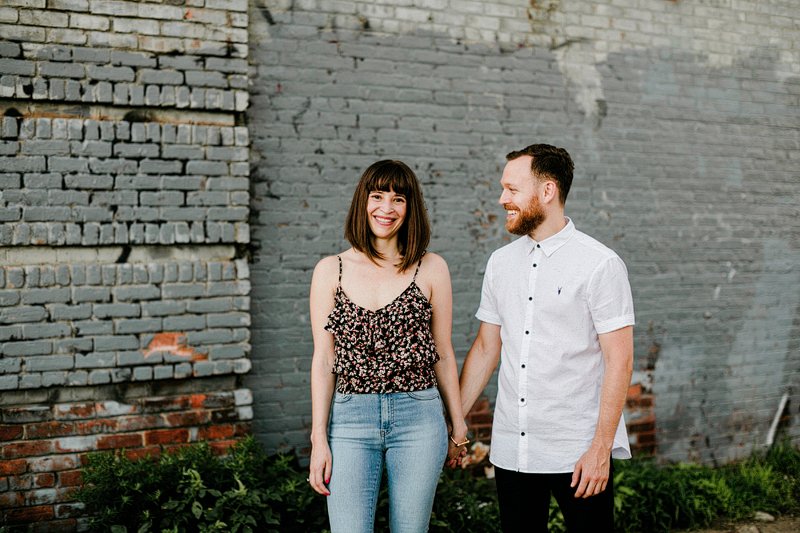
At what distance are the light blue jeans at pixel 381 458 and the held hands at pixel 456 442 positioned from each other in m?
0.20

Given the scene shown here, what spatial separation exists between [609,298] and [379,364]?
0.84m

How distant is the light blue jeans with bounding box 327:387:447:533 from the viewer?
2297 millimetres

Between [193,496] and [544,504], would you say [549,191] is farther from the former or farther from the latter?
[193,496]

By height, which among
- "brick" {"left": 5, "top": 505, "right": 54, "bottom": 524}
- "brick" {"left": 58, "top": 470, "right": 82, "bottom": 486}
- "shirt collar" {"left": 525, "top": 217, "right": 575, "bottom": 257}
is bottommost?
"brick" {"left": 5, "top": 505, "right": 54, "bottom": 524}

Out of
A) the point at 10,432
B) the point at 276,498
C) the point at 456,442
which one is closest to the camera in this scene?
the point at 456,442

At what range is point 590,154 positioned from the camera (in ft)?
14.9

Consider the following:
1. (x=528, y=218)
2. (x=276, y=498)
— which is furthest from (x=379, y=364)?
(x=276, y=498)

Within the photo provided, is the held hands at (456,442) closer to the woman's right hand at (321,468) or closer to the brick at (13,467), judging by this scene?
the woman's right hand at (321,468)

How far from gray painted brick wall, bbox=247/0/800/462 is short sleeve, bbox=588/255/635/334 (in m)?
1.94

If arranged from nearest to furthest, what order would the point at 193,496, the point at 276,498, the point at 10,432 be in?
the point at 193,496 → the point at 276,498 → the point at 10,432

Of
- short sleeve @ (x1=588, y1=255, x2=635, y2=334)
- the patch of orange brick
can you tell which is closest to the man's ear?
short sleeve @ (x1=588, y1=255, x2=635, y2=334)

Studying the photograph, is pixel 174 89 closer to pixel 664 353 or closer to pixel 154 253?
pixel 154 253

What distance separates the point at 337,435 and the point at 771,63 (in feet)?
14.9

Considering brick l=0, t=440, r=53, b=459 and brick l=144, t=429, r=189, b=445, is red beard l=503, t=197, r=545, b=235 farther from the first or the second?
brick l=0, t=440, r=53, b=459
